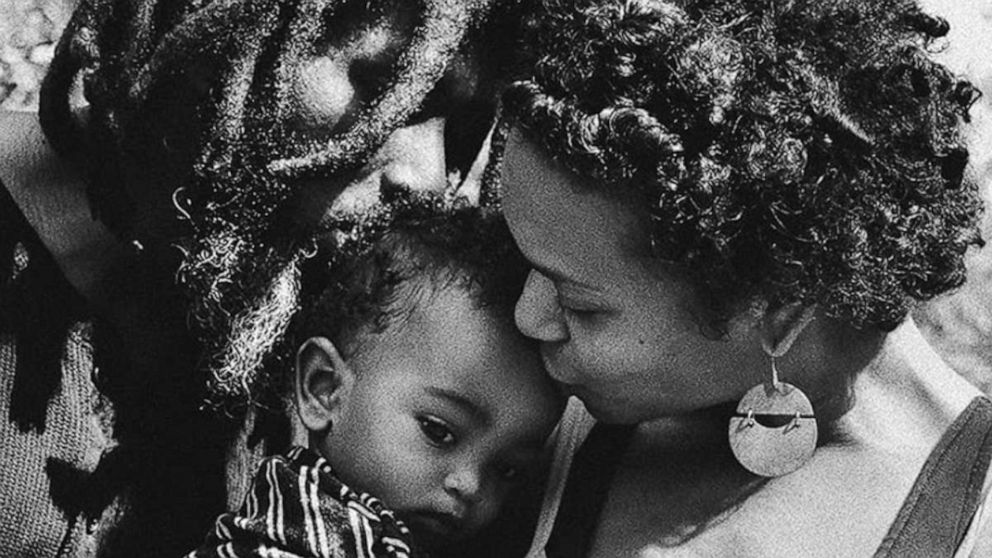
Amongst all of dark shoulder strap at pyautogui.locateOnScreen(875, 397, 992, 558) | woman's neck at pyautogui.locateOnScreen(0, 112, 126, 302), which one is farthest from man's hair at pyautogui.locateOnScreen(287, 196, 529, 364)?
dark shoulder strap at pyautogui.locateOnScreen(875, 397, 992, 558)

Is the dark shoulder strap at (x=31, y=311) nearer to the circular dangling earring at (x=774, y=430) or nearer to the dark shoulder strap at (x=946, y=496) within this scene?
the circular dangling earring at (x=774, y=430)

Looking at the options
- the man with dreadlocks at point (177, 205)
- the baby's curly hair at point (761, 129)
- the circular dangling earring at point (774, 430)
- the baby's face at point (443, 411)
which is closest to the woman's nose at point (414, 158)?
the man with dreadlocks at point (177, 205)

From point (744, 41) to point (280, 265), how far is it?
825 mm

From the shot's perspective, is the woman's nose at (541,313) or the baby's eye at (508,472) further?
the baby's eye at (508,472)

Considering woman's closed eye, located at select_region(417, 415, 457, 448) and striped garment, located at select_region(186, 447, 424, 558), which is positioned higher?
woman's closed eye, located at select_region(417, 415, 457, 448)

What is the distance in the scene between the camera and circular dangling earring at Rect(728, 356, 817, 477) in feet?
6.35

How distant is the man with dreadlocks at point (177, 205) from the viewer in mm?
2174

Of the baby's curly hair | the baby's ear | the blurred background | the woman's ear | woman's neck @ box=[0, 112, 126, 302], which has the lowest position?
the blurred background

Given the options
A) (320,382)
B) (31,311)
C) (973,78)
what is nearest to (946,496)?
(320,382)

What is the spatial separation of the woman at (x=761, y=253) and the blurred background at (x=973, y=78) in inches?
40.6

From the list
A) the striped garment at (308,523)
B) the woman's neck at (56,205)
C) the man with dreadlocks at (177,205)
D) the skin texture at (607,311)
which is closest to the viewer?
the skin texture at (607,311)

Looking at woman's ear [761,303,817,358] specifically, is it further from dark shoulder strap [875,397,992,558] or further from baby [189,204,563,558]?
baby [189,204,563,558]

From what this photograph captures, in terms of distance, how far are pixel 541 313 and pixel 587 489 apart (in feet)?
1.14

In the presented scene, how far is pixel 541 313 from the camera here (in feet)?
6.43
